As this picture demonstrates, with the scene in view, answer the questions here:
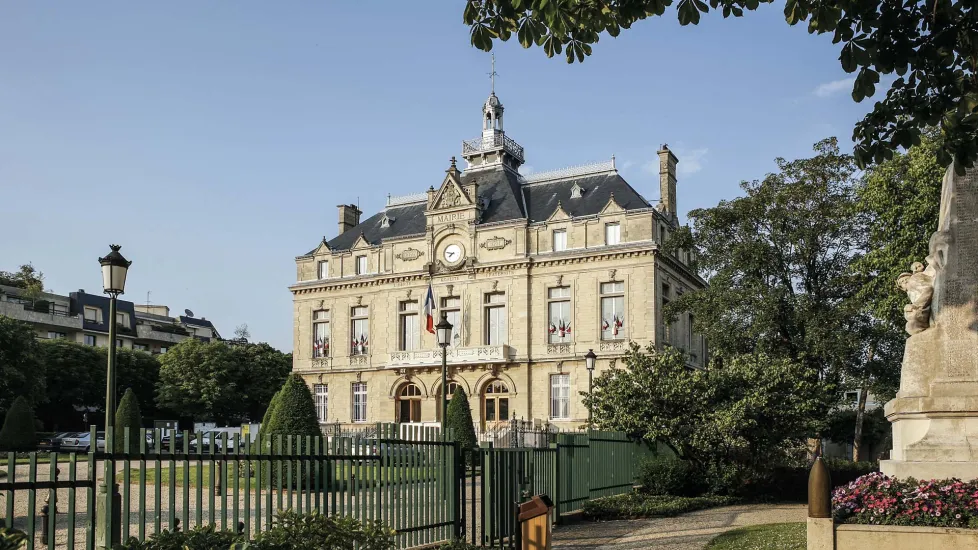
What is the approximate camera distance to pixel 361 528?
816cm

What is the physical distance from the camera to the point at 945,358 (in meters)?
10.6

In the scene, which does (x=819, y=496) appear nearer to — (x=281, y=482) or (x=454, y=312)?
(x=281, y=482)

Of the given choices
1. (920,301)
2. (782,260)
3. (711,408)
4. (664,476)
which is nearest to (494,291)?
(782,260)

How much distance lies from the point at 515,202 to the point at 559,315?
22.5 ft

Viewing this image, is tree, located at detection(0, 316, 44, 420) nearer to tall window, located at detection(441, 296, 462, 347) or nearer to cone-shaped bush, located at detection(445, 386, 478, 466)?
tall window, located at detection(441, 296, 462, 347)

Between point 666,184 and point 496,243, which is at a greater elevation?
point 666,184

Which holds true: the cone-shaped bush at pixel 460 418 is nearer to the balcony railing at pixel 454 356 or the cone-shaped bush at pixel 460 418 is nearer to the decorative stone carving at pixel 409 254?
the balcony railing at pixel 454 356

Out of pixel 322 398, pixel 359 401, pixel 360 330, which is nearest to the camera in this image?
pixel 359 401

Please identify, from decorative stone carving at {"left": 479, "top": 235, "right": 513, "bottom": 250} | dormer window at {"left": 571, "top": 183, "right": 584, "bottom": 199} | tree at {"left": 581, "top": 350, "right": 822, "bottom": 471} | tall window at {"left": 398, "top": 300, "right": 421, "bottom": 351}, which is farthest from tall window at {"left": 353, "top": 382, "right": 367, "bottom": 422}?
tree at {"left": 581, "top": 350, "right": 822, "bottom": 471}

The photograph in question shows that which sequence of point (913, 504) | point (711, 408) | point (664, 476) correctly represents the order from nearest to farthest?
point (913, 504) → point (664, 476) → point (711, 408)

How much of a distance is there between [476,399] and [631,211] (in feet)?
41.6

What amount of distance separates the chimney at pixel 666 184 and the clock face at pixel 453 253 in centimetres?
1101

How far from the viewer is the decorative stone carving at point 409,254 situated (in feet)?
169

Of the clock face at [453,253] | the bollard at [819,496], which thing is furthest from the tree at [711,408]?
the clock face at [453,253]
